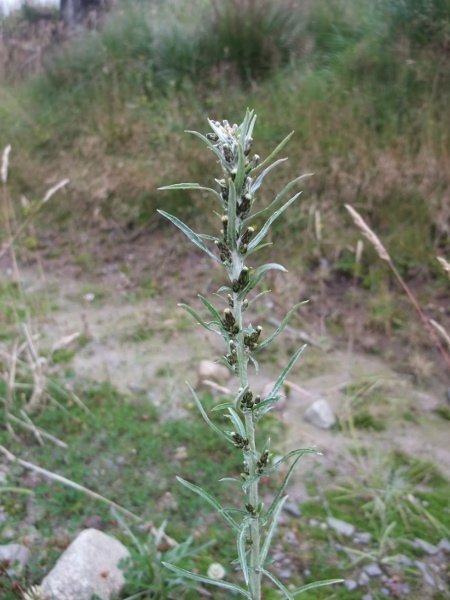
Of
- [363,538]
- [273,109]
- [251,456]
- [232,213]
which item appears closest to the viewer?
[232,213]

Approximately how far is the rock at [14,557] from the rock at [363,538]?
123 cm

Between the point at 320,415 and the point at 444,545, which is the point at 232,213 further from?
the point at 320,415

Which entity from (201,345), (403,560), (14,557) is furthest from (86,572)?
(201,345)

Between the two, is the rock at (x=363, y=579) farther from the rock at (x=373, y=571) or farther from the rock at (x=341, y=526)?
the rock at (x=341, y=526)

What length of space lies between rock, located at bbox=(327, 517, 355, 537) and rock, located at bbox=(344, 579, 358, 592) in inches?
9.4

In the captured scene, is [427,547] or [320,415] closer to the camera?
[427,547]

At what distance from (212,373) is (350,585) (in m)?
1.48

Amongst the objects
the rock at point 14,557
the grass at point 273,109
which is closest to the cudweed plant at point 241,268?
the rock at point 14,557

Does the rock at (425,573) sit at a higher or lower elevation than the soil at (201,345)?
lower

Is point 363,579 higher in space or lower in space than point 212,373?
lower

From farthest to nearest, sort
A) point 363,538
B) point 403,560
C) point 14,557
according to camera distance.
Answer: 1. point 363,538
2. point 403,560
3. point 14,557

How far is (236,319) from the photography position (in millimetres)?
1238

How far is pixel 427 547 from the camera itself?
7.55 ft

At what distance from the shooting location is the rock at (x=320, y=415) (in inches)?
120
